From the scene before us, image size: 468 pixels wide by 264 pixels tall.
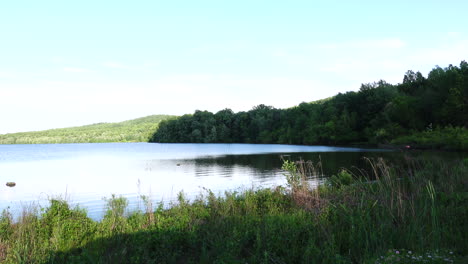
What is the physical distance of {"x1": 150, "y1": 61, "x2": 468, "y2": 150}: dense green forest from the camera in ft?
203

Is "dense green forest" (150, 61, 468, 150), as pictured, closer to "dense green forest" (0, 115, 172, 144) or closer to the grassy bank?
"dense green forest" (0, 115, 172, 144)

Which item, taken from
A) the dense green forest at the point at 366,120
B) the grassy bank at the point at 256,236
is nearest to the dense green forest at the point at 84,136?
the dense green forest at the point at 366,120

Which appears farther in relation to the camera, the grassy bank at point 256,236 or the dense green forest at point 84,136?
the dense green forest at point 84,136

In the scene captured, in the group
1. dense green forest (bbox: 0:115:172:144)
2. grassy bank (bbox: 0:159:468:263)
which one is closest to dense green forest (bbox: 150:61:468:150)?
dense green forest (bbox: 0:115:172:144)

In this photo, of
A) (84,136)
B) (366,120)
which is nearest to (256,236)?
(366,120)

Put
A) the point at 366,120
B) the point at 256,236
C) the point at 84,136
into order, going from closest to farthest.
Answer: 1. the point at 256,236
2. the point at 366,120
3. the point at 84,136

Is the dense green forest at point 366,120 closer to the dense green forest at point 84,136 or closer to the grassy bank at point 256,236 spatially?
the dense green forest at point 84,136

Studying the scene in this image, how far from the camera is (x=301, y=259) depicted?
230 inches

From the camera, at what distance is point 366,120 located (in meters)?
91.7

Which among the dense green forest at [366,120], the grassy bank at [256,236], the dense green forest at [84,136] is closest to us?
the grassy bank at [256,236]

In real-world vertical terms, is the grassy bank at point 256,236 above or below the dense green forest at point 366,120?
below

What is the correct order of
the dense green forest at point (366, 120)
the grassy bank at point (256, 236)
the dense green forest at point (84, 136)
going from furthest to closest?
the dense green forest at point (84, 136)
the dense green forest at point (366, 120)
the grassy bank at point (256, 236)

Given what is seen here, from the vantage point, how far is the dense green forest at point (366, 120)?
203ft

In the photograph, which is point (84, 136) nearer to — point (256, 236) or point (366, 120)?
point (366, 120)
